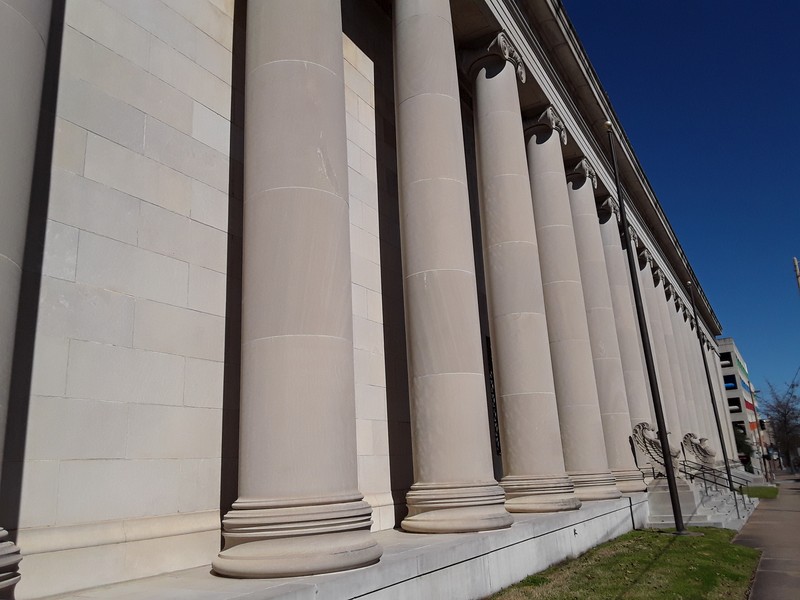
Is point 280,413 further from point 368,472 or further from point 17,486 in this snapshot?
point 368,472

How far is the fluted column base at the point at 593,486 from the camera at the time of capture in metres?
22.1

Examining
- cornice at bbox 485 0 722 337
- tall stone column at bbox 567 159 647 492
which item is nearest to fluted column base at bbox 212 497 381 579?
cornice at bbox 485 0 722 337

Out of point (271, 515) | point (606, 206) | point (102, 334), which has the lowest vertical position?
point (271, 515)

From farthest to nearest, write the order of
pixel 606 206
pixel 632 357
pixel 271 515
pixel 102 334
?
pixel 606 206
pixel 632 357
pixel 102 334
pixel 271 515

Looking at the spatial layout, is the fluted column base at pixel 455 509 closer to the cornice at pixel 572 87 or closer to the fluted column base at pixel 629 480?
the fluted column base at pixel 629 480

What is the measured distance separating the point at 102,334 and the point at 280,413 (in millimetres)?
3247

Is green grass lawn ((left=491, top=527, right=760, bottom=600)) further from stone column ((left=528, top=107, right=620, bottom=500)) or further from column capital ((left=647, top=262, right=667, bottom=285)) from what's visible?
column capital ((left=647, top=262, right=667, bottom=285))

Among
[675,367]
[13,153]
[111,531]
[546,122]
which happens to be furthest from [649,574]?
[675,367]

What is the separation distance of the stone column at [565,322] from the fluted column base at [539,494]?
4.10 meters

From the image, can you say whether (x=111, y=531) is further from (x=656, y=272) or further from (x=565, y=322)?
(x=656, y=272)

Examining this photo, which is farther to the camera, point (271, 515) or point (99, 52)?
point (99, 52)

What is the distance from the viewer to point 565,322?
82.3ft

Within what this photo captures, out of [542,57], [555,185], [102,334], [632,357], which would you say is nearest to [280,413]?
[102,334]

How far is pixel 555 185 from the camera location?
88.7 ft
